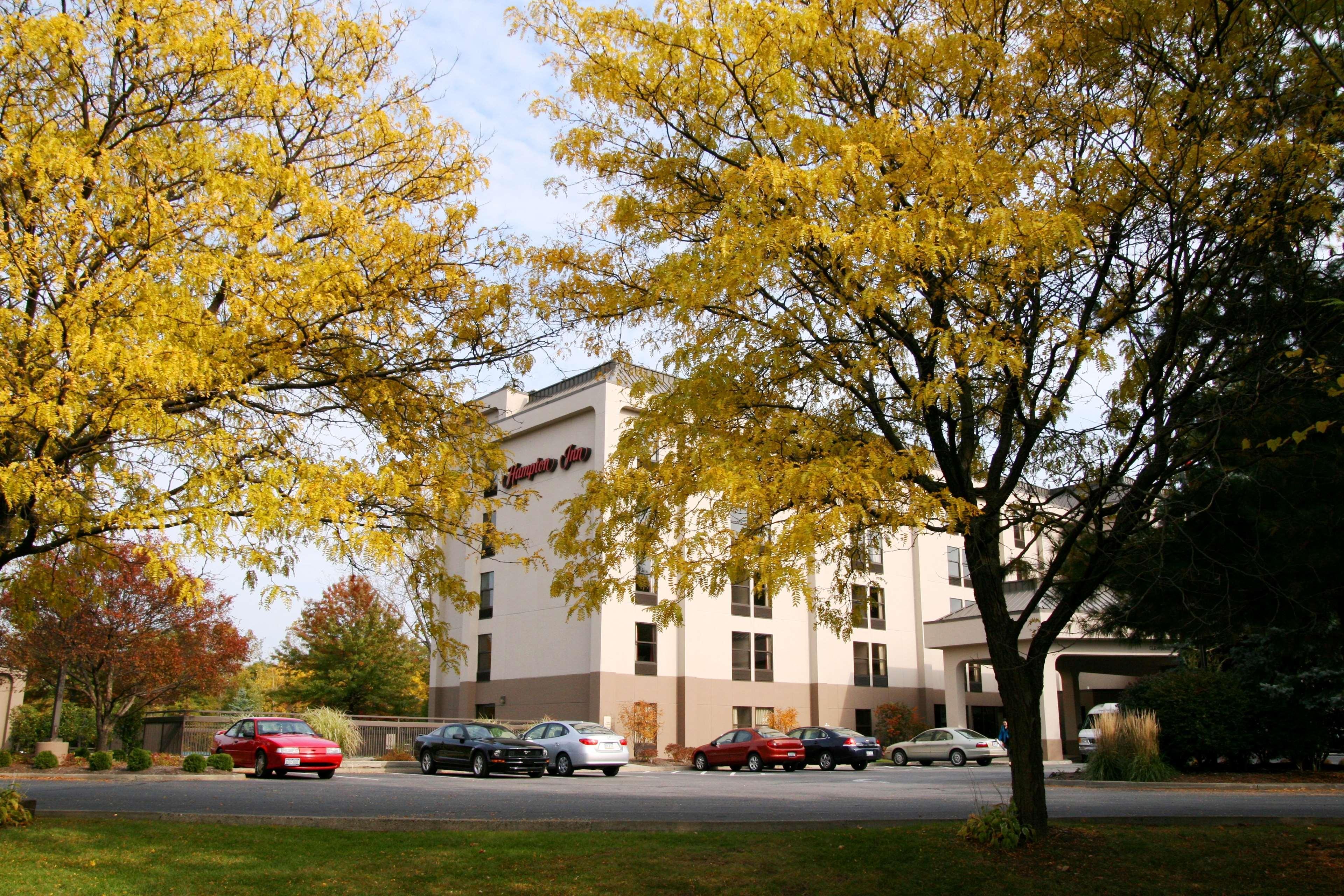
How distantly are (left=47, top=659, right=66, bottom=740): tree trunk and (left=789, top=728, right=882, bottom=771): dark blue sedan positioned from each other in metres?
21.8

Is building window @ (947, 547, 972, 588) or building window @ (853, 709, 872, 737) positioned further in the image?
building window @ (947, 547, 972, 588)

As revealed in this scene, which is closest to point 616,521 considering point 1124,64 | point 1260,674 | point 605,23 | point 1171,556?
point 605,23

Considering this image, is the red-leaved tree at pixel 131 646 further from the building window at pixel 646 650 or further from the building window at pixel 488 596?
the building window at pixel 646 650

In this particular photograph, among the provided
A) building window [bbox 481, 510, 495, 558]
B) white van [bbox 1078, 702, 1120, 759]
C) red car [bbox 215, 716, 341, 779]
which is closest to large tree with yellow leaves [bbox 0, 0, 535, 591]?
building window [bbox 481, 510, 495, 558]

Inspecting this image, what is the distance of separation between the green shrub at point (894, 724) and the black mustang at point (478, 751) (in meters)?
20.9

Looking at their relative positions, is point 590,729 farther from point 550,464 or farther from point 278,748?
point 550,464

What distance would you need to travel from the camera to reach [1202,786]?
63.1ft

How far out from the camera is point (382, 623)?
154 feet

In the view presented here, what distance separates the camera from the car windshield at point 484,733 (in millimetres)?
26219

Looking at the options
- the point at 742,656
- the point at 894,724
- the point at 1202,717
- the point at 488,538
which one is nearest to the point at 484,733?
the point at 742,656

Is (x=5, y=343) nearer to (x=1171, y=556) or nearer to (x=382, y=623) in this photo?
(x=1171, y=556)

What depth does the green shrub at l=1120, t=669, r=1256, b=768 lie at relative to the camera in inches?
885

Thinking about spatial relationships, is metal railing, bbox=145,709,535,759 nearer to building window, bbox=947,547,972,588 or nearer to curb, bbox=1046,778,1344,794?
curb, bbox=1046,778,1344,794

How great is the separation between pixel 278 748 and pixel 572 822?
45.6 ft
